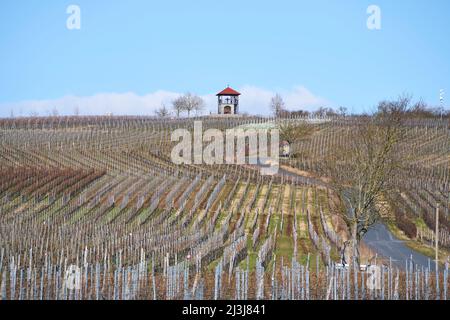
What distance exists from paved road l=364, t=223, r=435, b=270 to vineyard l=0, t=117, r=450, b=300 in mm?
390

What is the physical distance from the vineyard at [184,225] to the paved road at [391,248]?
0.39m

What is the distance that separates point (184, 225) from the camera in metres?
26.6

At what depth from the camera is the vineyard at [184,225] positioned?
1568 cm

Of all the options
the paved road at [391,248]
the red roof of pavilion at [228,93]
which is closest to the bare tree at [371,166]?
the paved road at [391,248]

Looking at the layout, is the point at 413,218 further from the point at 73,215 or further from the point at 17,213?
the point at 17,213

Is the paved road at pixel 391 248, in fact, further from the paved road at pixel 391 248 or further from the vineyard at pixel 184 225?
the vineyard at pixel 184 225

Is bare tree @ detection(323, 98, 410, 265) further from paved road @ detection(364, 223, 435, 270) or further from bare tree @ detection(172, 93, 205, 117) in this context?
bare tree @ detection(172, 93, 205, 117)

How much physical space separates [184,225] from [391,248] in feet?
28.0

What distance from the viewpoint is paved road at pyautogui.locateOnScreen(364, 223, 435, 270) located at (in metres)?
22.8

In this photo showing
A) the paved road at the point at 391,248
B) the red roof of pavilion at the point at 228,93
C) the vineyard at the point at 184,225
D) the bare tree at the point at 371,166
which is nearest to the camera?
the vineyard at the point at 184,225

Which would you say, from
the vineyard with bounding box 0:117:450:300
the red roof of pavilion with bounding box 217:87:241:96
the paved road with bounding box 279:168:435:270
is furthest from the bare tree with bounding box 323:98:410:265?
the red roof of pavilion with bounding box 217:87:241:96

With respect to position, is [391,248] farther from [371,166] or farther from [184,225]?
[184,225]

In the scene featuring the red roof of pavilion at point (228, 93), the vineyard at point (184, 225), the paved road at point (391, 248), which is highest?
the red roof of pavilion at point (228, 93)
